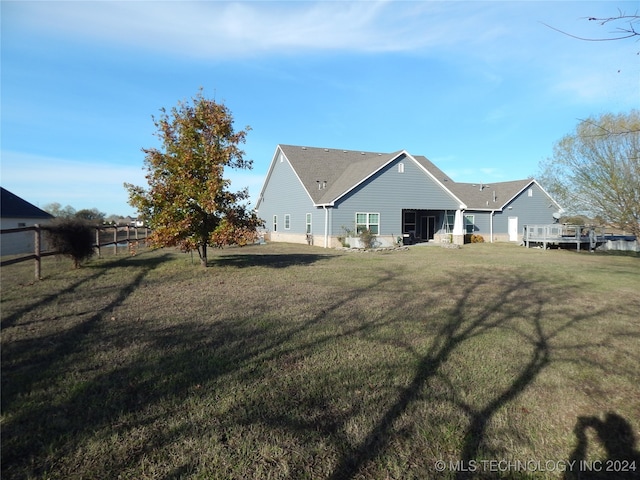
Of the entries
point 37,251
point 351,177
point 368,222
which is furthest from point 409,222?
point 37,251

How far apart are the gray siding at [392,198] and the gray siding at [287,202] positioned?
1894mm

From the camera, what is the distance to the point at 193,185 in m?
11.6

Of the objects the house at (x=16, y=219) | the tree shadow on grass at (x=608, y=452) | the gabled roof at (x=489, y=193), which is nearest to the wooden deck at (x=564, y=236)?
the gabled roof at (x=489, y=193)

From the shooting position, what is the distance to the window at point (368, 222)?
85.8 feet

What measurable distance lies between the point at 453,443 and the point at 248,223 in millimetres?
10608

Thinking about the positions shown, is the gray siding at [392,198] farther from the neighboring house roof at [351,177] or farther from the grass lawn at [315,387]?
the grass lawn at [315,387]

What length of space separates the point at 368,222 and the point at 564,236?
46.9 ft

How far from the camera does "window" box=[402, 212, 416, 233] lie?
3089cm

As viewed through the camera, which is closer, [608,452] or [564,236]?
[608,452]

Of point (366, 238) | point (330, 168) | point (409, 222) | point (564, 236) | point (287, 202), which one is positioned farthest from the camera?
point (287, 202)

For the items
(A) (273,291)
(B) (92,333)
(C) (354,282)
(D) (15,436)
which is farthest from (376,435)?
(C) (354,282)

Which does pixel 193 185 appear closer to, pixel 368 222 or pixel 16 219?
pixel 368 222

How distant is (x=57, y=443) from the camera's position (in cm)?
305

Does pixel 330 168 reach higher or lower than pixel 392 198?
higher
